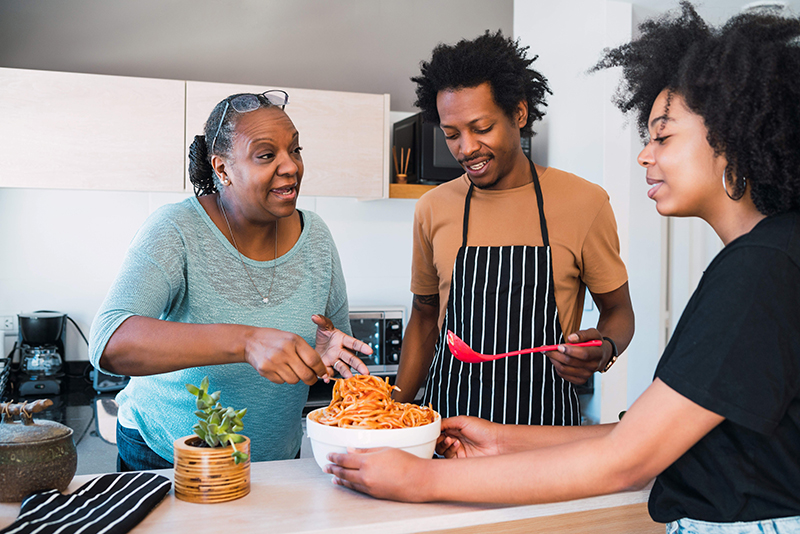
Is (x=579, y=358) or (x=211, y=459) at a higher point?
(x=579, y=358)

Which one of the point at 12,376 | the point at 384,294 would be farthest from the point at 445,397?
the point at 12,376

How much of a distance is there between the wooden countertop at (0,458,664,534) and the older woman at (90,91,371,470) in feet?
0.98

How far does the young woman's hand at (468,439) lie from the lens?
1203 millimetres

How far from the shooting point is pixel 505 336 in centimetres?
163

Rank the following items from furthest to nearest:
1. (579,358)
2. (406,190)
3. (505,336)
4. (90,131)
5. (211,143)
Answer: (406,190), (90,131), (505,336), (211,143), (579,358)

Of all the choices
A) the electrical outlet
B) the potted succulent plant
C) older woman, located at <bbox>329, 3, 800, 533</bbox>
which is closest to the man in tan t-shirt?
older woman, located at <bbox>329, 3, 800, 533</bbox>

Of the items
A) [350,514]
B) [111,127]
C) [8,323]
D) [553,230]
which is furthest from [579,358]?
[8,323]

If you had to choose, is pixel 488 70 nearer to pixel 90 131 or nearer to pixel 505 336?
pixel 505 336

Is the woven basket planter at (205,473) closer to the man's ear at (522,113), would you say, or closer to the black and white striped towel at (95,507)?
the black and white striped towel at (95,507)

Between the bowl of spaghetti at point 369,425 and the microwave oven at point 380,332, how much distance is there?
1771 millimetres

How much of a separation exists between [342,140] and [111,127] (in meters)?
0.90

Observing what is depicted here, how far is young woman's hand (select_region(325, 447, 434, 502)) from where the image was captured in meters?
0.97

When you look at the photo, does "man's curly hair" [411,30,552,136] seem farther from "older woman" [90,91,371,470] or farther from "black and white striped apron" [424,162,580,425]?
"older woman" [90,91,371,470]

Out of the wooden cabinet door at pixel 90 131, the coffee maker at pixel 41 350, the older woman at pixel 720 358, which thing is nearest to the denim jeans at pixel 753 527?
the older woman at pixel 720 358
